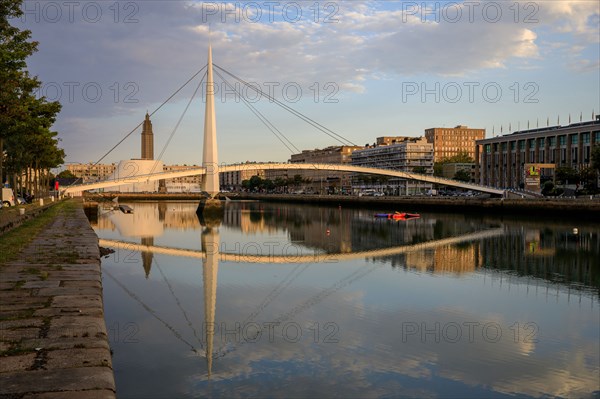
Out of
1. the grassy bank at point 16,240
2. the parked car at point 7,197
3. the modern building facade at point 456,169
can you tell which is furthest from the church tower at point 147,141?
the grassy bank at point 16,240

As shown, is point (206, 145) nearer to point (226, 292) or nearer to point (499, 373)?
point (226, 292)

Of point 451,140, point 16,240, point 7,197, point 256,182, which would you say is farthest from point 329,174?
point 16,240

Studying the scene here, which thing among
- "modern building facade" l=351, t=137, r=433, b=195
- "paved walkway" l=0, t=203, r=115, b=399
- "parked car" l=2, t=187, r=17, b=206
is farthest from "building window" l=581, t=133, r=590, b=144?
"paved walkway" l=0, t=203, r=115, b=399

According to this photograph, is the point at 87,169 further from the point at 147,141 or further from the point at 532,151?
the point at 532,151

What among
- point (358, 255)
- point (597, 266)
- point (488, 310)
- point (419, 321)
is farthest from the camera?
point (358, 255)

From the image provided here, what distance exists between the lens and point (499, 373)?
7.39m

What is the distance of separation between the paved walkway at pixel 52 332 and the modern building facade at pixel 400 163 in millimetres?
91857

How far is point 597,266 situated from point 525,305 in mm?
7388

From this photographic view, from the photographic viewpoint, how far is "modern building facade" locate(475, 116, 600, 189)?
60.9 metres

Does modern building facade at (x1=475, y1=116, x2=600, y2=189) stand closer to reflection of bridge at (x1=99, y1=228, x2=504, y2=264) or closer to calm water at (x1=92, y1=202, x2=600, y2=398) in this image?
reflection of bridge at (x1=99, y1=228, x2=504, y2=264)

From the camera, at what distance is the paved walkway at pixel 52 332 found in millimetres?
4262

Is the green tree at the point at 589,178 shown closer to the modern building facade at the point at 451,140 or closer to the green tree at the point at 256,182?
the modern building facade at the point at 451,140

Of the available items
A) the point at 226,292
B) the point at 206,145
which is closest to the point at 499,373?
the point at 226,292

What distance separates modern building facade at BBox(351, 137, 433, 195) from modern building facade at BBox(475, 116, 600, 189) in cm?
1848
